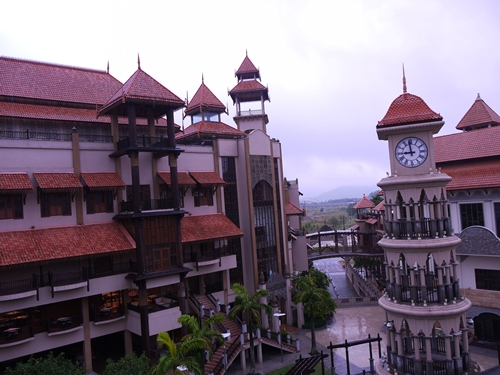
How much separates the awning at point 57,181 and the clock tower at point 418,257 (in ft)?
57.2

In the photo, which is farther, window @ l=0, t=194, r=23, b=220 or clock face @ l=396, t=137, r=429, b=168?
window @ l=0, t=194, r=23, b=220

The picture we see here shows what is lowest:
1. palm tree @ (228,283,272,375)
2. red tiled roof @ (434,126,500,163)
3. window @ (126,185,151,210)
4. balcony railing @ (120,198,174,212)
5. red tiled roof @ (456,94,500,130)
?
palm tree @ (228,283,272,375)

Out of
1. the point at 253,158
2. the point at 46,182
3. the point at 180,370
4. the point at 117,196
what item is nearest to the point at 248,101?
the point at 253,158

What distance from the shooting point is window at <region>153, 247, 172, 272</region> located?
2479 cm

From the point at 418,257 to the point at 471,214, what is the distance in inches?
430

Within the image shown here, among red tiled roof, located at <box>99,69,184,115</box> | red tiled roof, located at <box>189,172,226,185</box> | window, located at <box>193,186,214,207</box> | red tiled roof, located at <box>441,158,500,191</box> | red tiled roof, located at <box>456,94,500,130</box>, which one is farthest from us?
Result: red tiled roof, located at <box>456,94,500,130</box>

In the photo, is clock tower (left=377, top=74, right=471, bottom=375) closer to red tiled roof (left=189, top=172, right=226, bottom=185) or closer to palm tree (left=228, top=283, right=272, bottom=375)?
palm tree (left=228, top=283, right=272, bottom=375)

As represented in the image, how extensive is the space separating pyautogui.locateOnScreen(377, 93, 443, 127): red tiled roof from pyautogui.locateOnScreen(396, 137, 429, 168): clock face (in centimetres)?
107

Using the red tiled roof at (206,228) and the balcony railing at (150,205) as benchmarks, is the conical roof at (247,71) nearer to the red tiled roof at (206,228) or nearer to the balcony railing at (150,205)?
the red tiled roof at (206,228)

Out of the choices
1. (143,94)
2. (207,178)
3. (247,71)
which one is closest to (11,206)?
(143,94)

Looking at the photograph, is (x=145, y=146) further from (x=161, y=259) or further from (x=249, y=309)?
(x=249, y=309)

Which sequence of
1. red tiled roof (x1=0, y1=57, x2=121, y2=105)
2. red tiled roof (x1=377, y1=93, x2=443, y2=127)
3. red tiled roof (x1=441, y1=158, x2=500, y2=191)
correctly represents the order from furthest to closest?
1. red tiled roof (x1=0, y1=57, x2=121, y2=105)
2. red tiled roof (x1=441, y1=158, x2=500, y2=191)
3. red tiled roof (x1=377, y1=93, x2=443, y2=127)

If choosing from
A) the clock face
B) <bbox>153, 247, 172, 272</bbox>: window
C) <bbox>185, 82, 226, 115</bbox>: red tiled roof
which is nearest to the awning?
<bbox>153, 247, 172, 272</bbox>: window

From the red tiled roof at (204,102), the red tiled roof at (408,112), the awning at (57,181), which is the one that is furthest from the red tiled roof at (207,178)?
the red tiled roof at (408,112)
